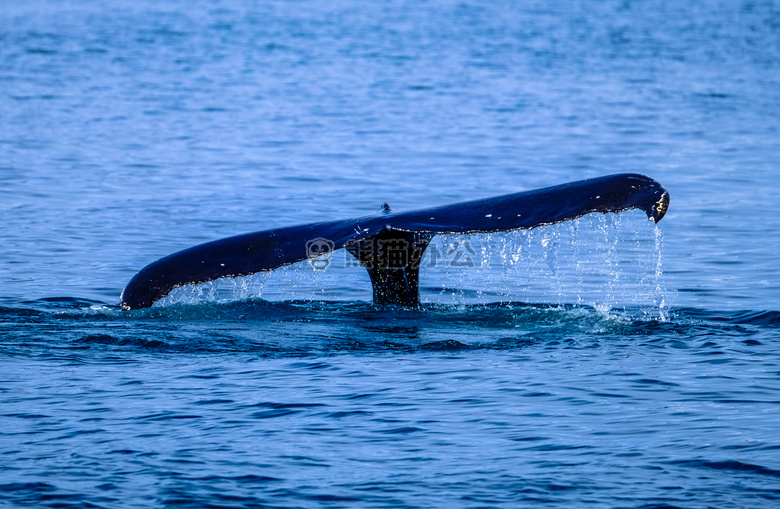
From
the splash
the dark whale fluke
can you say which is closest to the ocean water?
the splash

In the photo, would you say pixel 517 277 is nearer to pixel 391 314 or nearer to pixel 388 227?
pixel 391 314

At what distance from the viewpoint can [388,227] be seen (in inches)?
318

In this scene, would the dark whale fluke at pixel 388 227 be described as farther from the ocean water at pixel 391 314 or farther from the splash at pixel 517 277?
the splash at pixel 517 277

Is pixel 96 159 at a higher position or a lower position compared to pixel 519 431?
higher

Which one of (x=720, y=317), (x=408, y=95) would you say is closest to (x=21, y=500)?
(x=720, y=317)

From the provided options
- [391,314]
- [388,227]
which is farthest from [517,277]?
[388,227]

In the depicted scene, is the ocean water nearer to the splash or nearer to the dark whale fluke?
the splash

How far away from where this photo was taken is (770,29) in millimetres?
A: 46625

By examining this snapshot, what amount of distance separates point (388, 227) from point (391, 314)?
67.6 inches

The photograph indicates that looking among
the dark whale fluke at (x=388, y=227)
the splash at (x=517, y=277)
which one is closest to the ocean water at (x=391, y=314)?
the splash at (x=517, y=277)

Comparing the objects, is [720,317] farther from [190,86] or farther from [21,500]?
[190,86]

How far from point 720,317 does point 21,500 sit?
624 cm

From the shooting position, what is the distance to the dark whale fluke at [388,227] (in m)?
7.50

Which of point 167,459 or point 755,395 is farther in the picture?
point 755,395
